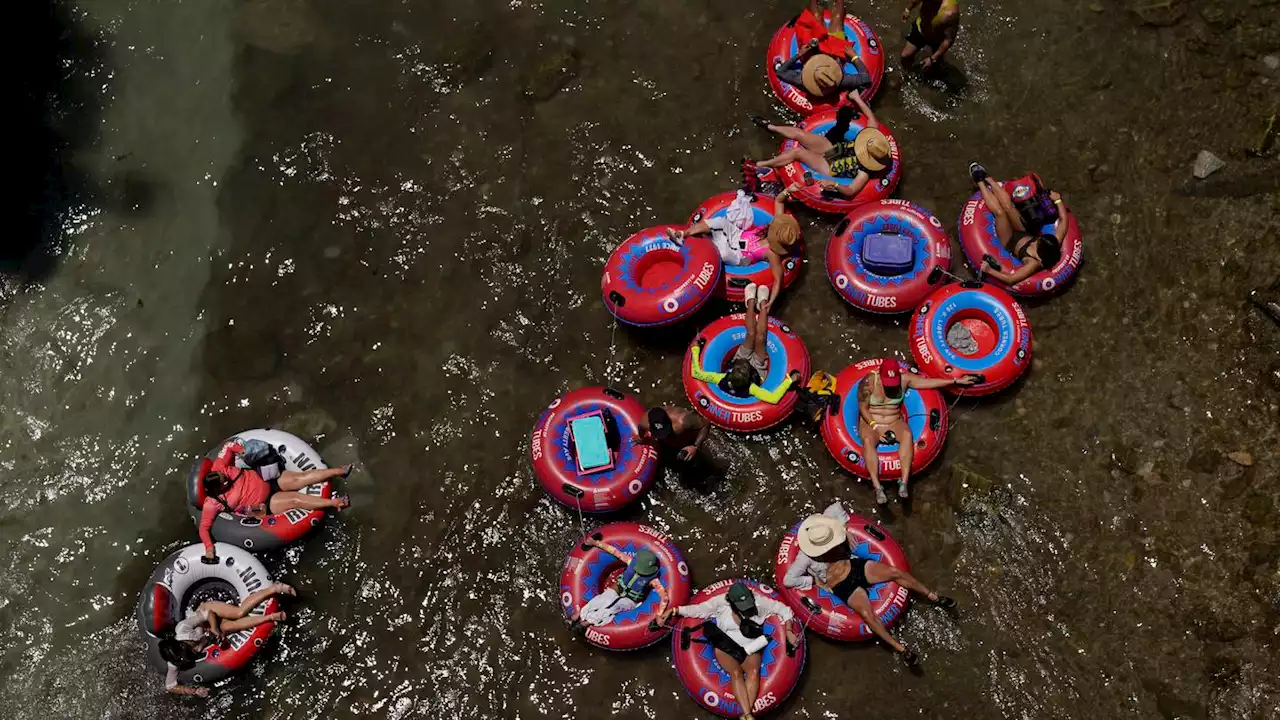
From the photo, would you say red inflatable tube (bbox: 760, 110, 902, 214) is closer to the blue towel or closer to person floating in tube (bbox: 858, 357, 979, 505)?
person floating in tube (bbox: 858, 357, 979, 505)

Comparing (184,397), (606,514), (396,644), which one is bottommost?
(396,644)

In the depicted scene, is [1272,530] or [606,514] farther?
[606,514]

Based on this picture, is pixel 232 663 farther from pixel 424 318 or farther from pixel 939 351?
pixel 939 351

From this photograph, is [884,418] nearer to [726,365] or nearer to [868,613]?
[726,365]

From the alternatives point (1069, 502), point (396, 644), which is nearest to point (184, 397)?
point (396, 644)

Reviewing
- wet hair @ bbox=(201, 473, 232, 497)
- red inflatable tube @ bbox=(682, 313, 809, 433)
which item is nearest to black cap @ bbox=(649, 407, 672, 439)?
red inflatable tube @ bbox=(682, 313, 809, 433)

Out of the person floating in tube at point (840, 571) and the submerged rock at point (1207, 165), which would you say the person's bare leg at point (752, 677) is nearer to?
the person floating in tube at point (840, 571)

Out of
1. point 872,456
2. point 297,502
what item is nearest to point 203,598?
point 297,502
